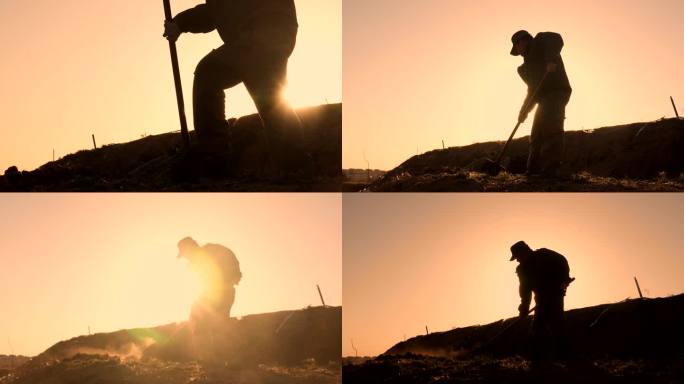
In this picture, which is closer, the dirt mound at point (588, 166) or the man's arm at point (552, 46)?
the dirt mound at point (588, 166)

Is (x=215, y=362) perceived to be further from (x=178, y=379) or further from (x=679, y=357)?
(x=679, y=357)

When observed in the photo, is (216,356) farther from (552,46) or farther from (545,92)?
(552,46)

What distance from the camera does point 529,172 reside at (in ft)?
35.3

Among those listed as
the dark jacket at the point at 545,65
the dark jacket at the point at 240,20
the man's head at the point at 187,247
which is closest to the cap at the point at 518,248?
the dark jacket at the point at 545,65

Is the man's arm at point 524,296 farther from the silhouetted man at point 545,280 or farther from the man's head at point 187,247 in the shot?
the man's head at point 187,247

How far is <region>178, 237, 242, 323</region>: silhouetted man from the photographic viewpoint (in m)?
12.9

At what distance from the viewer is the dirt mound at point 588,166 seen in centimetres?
1040

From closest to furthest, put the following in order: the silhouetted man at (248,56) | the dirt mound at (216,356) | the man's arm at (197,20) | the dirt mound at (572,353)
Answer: the silhouetted man at (248,56), the man's arm at (197,20), the dirt mound at (572,353), the dirt mound at (216,356)

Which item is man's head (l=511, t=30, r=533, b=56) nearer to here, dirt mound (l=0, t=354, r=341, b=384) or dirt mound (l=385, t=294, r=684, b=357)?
dirt mound (l=385, t=294, r=684, b=357)

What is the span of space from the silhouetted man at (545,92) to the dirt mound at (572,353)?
306 cm

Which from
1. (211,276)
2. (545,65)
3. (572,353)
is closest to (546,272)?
(572,353)

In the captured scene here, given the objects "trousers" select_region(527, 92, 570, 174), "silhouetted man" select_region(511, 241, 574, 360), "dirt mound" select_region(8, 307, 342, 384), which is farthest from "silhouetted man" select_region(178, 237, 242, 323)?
"trousers" select_region(527, 92, 570, 174)

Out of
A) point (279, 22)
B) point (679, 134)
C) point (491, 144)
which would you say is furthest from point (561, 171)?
point (491, 144)

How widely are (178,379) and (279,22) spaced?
554cm
